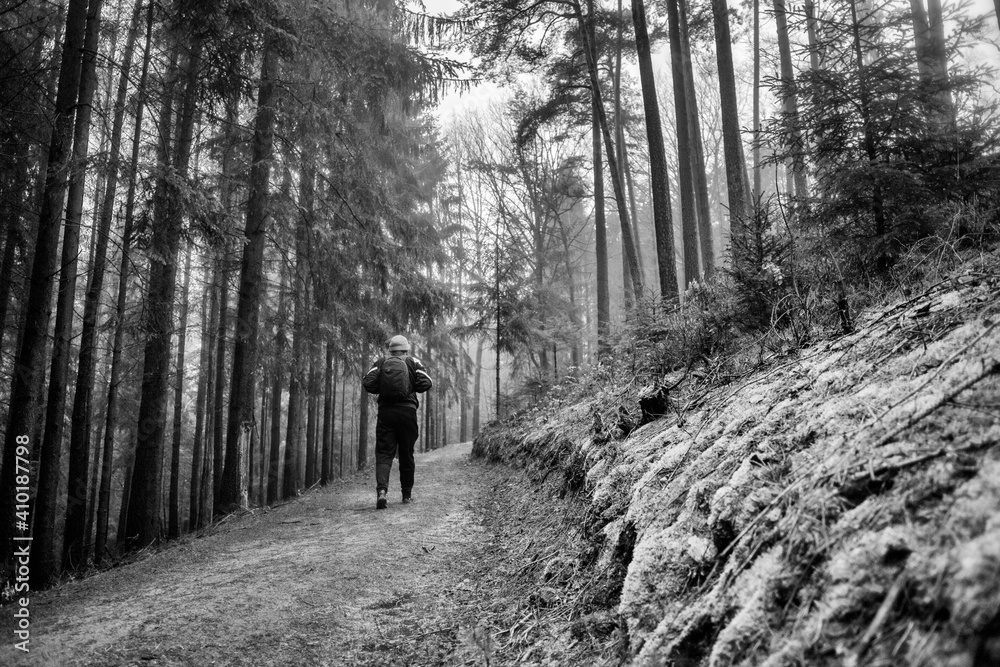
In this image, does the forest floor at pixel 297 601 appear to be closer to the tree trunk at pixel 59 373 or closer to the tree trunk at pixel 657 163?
the tree trunk at pixel 59 373

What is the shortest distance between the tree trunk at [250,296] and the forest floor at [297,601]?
3253mm

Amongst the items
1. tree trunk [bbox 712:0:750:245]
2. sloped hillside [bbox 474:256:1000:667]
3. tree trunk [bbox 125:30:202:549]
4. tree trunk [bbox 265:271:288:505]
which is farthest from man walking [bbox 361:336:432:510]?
tree trunk [bbox 712:0:750:245]

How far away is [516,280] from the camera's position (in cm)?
1623

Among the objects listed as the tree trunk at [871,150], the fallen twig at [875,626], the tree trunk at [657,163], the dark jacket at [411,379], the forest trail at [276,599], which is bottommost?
the forest trail at [276,599]

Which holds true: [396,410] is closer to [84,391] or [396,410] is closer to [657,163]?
[84,391]

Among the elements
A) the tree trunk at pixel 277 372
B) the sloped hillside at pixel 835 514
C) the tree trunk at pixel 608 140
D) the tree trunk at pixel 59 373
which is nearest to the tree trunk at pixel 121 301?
the tree trunk at pixel 59 373

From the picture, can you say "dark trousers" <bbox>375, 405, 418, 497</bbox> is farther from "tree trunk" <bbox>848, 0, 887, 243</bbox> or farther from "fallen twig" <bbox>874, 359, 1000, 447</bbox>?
"fallen twig" <bbox>874, 359, 1000, 447</bbox>

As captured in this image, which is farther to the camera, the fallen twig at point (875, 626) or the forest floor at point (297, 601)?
the forest floor at point (297, 601)

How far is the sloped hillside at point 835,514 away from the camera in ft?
3.53

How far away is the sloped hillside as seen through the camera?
1076 millimetres

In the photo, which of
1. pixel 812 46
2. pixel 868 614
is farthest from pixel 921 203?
pixel 868 614

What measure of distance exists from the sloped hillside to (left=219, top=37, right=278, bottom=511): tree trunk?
7955 millimetres

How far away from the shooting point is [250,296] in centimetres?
948

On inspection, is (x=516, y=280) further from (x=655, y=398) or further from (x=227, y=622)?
(x=227, y=622)
